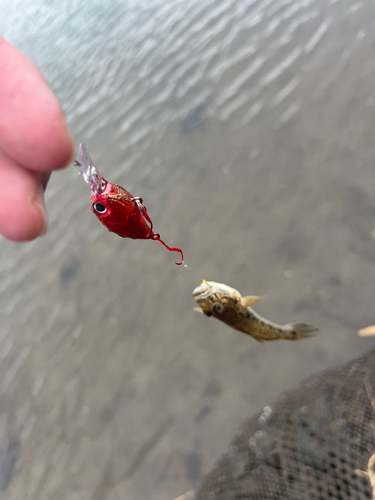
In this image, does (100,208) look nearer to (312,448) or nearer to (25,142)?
(25,142)

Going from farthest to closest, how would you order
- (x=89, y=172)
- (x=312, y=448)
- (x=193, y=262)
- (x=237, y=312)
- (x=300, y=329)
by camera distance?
(x=193, y=262) → (x=300, y=329) → (x=237, y=312) → (x=312, y=448) → (x=89, y=172)

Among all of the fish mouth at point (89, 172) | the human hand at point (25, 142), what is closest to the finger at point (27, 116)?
the human hand at point (25, 142)

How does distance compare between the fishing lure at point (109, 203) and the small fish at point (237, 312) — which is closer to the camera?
the fishing lure at point (109, 203)

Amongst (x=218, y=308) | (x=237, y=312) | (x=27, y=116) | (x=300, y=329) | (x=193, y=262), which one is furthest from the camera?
(x=193, y=262)

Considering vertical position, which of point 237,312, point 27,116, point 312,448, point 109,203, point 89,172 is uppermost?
point 27,116

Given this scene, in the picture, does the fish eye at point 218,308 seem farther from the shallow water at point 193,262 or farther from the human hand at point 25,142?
the human hand at point 25,142

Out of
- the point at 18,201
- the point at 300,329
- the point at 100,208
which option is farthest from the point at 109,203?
the point at 300,329

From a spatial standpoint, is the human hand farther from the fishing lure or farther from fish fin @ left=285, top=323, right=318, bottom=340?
fish fin @ left=285, top=323, right=318, bottom=340
